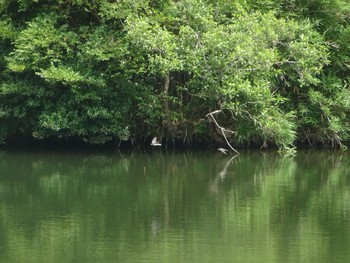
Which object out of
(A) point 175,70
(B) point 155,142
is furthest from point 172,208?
(B) point 155,142

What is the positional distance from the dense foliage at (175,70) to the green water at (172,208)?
107cm

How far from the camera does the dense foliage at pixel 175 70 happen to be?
1948 centimetres

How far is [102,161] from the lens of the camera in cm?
1944

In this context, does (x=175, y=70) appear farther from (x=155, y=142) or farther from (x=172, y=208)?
(x=172, y=208)

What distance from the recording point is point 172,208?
13406mm

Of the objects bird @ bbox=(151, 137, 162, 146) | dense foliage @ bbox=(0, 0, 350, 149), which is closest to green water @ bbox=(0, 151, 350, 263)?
dense foliage @ bbox=(0, 0, 350, 149)

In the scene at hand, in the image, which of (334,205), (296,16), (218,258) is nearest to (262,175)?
(334,205)

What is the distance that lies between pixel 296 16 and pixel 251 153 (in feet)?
11.7

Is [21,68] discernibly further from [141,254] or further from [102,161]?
[141,254]

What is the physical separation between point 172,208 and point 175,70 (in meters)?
7.01

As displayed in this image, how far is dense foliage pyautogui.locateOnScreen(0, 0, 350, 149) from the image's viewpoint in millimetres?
19484

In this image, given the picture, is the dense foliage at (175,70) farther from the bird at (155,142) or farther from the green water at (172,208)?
the green water at (172,208)

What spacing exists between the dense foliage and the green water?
1074 millimetres

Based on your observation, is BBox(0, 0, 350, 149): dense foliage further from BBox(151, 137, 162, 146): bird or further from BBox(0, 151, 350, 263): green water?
BBox(0, 151, 350, 263): green water
